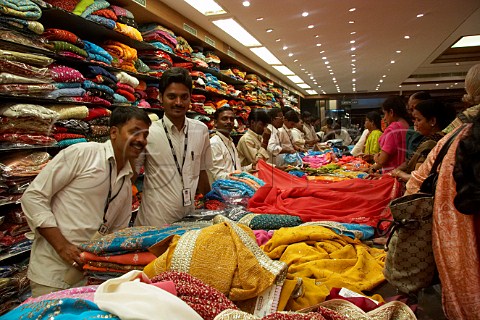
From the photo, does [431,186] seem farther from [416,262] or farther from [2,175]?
[2,175]

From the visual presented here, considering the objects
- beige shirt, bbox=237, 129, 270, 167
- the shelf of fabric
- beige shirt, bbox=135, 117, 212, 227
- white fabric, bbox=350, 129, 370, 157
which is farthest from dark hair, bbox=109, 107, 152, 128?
the shelf of fabric

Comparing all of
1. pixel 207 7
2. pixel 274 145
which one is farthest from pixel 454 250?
pixel 207 7

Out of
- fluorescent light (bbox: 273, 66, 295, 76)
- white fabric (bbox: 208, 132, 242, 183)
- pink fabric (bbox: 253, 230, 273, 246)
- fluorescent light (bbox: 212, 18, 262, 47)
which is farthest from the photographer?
fluorescent light (bbox: 273, 66, 295, 76)

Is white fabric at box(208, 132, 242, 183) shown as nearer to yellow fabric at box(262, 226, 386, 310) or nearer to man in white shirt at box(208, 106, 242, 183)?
man in white shirt at box(208, 106, 242, 183)

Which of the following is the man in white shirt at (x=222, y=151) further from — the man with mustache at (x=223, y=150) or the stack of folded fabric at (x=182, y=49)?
the stack of folded fabric at (x=182, y=49)

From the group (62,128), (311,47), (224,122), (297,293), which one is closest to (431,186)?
(297,293)

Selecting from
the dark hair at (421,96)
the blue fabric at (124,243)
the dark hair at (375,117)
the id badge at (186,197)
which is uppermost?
the dark hair at (421,96)

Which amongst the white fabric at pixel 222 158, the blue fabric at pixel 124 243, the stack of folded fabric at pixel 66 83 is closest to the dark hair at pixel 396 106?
the white fabric at pixel 222 158

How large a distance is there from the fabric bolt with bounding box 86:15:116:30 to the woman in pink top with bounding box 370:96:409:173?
2.53 meters

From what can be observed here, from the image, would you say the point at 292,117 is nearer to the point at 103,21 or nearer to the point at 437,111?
the point at 103,21

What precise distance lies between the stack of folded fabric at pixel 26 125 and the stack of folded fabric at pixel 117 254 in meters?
1.65

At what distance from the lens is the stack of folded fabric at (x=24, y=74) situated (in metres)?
2.38

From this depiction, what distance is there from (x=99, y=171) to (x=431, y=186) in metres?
1.36

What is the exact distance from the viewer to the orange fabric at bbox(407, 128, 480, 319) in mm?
948
